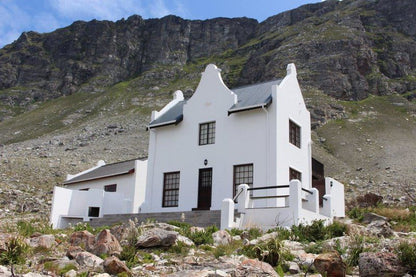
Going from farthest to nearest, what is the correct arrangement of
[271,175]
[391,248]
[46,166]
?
[46,166] → [271,175] → [391,248]

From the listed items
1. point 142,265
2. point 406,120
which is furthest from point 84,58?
point 142,265

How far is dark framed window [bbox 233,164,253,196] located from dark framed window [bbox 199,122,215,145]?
7.62ft

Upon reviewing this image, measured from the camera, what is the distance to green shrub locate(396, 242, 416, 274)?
9719 millimetres

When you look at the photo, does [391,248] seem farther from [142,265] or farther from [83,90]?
[83,90]

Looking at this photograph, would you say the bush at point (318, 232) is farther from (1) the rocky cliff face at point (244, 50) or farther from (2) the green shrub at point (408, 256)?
(1) the rocky cliff face at point (244, 50)

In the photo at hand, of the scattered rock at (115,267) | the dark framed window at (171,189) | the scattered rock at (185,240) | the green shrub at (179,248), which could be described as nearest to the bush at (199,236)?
the scattered rock at (185,240)

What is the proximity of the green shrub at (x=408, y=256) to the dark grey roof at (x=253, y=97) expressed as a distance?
1238 cm

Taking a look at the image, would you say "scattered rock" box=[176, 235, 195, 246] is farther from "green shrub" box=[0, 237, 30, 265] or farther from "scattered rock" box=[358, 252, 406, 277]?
"scattered rock" box=[358, 252, 406, 277]

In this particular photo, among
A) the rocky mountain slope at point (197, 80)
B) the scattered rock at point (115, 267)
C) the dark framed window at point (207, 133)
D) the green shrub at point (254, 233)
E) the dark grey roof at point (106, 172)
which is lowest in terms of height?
the scattered rock at point (115, 267)

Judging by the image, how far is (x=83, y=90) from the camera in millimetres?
113312

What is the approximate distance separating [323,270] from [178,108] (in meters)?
18.3

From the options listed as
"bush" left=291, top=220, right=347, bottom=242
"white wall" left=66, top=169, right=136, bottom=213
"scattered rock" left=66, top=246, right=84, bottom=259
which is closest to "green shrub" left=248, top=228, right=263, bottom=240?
"bush" left=291, top=220, right=347, bottom=242

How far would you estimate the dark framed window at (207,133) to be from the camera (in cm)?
2381

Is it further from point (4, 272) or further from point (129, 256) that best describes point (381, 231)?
point (4, 272)
